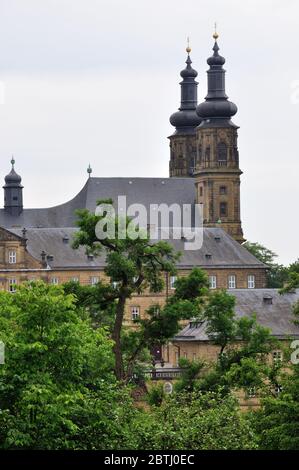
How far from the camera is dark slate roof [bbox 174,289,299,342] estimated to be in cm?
10575

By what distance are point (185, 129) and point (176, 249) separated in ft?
125

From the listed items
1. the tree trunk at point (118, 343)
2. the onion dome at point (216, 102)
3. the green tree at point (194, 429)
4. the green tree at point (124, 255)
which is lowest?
the green tree at point (194, 429)

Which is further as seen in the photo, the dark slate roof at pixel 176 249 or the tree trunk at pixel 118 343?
the dark slate roof at pixel 176 249

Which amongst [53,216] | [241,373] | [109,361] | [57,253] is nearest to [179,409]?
[109,361]

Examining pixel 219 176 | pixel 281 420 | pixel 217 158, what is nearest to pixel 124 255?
pixel 281 420

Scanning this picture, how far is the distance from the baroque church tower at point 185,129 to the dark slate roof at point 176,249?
30.4 meters

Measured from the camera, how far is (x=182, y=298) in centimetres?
7312

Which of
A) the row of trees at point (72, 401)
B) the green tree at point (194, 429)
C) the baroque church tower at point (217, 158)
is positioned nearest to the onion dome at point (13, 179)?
the baroque church tower at point (217, 158)

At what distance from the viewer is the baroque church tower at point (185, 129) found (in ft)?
590

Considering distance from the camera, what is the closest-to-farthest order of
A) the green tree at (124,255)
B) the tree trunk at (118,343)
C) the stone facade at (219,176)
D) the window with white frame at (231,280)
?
1. the tree trunk at (118,343)
2. the green tree at (124,255)
3. the window with white frame at (231,280)
4. the stone facade at (219,176)

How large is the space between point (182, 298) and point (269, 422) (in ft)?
31.4

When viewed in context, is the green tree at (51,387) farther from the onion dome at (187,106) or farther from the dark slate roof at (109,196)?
the onion dome at (187,106)
